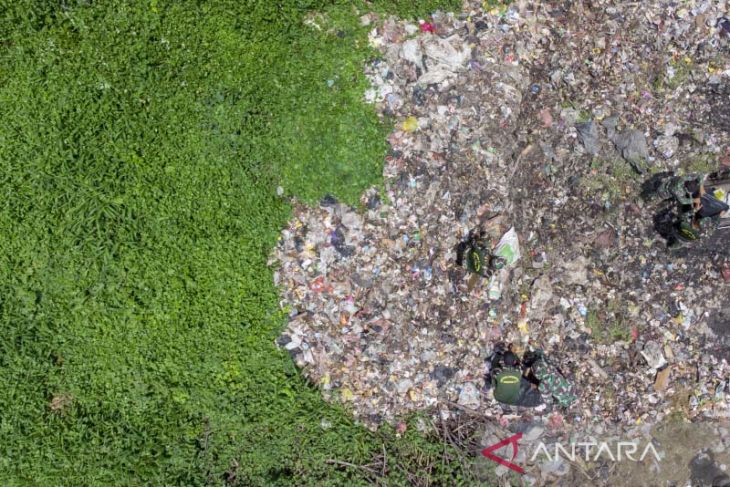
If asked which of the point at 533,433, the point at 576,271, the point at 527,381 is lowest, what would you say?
the point at 533,433

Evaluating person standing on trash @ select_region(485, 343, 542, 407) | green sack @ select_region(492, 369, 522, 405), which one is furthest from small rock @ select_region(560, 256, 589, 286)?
green sack @ select_region(492, 369, 522, 405)

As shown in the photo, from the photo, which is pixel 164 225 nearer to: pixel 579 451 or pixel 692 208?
pixel 579 451

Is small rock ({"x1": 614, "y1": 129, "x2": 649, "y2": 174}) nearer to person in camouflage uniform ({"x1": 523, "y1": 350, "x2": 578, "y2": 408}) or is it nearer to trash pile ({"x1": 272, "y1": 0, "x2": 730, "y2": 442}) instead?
trash pile ({"x1": 272, "y1": 0, "x2": 730, "y2": 442})

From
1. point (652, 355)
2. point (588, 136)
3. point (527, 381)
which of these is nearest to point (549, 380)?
point (527, 381)

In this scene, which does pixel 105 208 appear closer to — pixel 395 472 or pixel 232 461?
pixel 232 461

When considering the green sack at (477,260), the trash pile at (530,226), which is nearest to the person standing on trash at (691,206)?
the trash pile at (530,226)

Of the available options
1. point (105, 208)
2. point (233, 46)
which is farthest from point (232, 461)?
point (233, 46)
